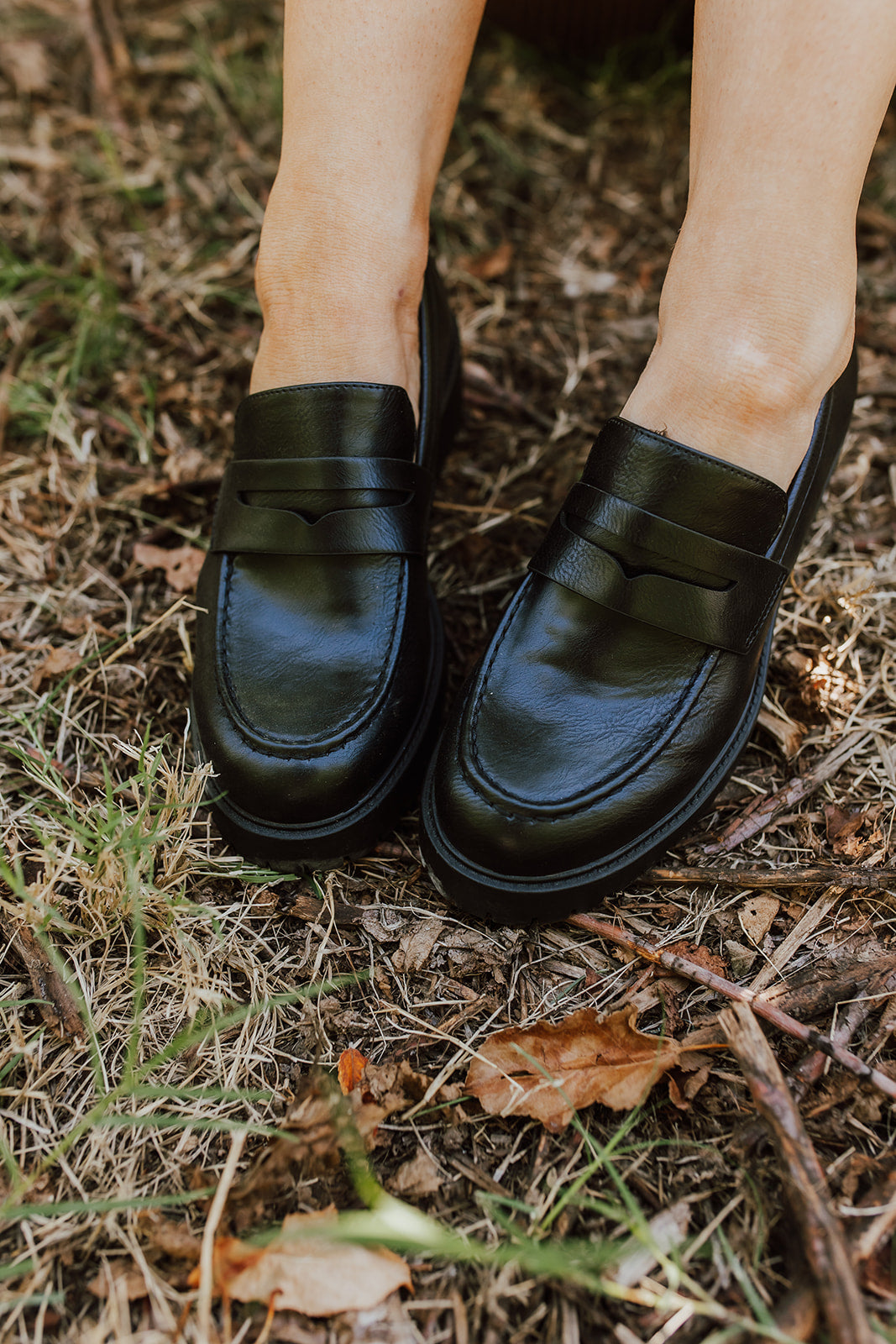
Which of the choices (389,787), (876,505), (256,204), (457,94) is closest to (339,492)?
(389,787)

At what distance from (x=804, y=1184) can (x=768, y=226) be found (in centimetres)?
109

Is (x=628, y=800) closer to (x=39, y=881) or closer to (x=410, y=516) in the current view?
(x=410, y=516)

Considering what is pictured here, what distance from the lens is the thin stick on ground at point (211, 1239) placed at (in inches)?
35.2

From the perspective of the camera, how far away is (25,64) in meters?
2.62

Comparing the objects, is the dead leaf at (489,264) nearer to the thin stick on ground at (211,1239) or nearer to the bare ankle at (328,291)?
the bare ankle at (328,291)

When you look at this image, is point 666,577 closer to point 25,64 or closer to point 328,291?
point 328,291

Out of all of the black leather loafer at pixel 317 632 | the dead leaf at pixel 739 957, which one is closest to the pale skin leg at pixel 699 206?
the black leather loafer at pixel 317 632

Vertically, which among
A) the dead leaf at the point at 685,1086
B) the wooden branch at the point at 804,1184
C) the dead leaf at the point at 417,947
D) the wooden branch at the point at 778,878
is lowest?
the dead leaf at the point at 417,947

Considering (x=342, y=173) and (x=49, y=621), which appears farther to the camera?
(x=49, y=621)

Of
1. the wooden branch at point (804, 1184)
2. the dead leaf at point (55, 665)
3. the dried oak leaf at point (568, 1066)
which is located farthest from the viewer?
the dead leaf at point (55, 665)

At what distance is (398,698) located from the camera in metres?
1.28

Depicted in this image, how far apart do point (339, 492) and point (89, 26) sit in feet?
6.59

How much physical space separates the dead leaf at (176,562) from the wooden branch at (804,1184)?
114 centimetres

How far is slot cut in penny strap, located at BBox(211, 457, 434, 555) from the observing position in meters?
1.29
